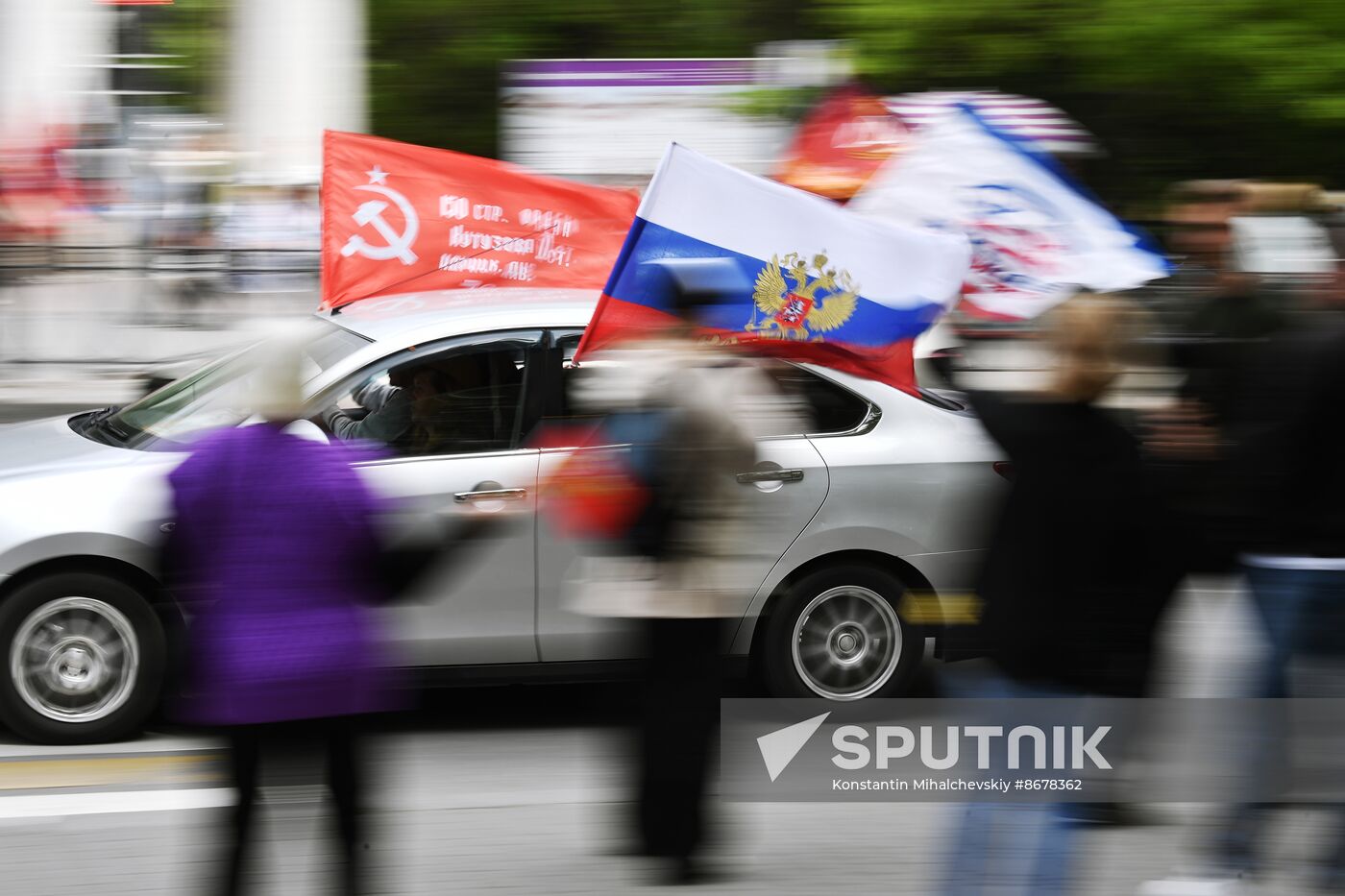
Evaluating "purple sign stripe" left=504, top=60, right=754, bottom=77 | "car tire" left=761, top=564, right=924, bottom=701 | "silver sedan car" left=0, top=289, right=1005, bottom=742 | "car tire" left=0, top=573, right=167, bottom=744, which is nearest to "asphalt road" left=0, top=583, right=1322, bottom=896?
"car tire" left=0, top=573, right=167, bottom=744

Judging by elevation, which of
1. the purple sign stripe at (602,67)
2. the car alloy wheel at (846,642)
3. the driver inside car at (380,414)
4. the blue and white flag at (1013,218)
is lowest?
the car alloy wheel at (846,642)

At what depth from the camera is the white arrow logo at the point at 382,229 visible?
23.7 ft

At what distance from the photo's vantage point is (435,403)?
254 inches

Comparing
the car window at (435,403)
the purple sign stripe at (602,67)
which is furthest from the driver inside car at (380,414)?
the purple sign stripe at (602,67)

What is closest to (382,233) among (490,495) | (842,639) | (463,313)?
(463,313)

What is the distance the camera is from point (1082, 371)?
3.96 m

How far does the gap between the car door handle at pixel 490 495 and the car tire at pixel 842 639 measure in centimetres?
112

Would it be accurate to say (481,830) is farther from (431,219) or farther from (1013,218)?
(431,219)

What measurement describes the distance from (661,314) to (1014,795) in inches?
62.5

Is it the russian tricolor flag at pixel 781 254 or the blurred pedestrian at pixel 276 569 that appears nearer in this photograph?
the blurred pedestrian at pixel 276 569

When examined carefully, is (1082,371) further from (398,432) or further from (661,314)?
(398,432)

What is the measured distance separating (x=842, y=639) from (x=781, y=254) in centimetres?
193

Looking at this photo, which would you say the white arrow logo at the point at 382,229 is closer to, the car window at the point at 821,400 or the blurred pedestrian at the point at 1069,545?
the car window at the point at 821,400

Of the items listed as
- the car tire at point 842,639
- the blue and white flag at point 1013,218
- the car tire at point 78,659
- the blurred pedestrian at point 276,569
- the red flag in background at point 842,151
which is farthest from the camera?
the red flag in background at point 842,151
